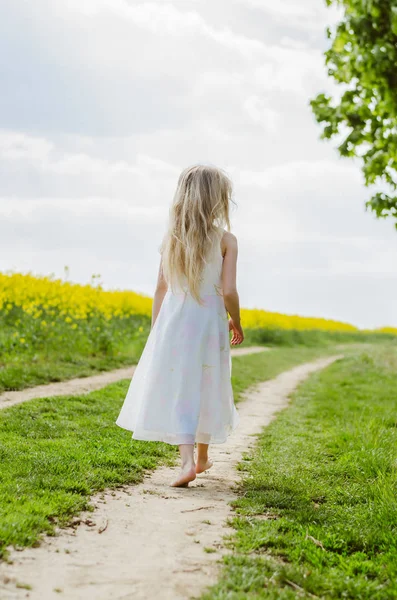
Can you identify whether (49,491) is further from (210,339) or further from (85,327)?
(85,327)

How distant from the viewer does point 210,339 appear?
566 cm

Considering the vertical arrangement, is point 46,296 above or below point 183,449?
above

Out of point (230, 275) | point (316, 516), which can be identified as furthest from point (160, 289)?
point (316, 516)

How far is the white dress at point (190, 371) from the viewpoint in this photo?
5.58 metres

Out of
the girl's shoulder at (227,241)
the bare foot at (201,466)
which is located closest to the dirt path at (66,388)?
the bare foot at (201,466)

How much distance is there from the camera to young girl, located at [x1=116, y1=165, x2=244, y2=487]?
18.3 ft

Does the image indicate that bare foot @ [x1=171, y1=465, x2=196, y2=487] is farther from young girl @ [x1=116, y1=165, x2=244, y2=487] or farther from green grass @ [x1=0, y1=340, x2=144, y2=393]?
green grass @ [x1=0, y1=340, x2=144, y2=393]

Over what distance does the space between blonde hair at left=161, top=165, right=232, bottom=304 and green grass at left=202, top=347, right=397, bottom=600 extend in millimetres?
1839

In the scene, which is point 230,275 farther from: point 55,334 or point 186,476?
point 55,334

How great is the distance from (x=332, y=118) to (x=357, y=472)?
8.54 metres

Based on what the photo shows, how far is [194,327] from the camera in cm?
562

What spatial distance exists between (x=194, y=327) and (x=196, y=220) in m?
0.90

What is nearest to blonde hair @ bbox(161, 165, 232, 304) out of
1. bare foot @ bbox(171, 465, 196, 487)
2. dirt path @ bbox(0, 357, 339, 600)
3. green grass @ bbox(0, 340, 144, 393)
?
bare foot @ bbox(171, 465, 196, 487)

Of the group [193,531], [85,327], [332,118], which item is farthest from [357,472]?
[85,327]
